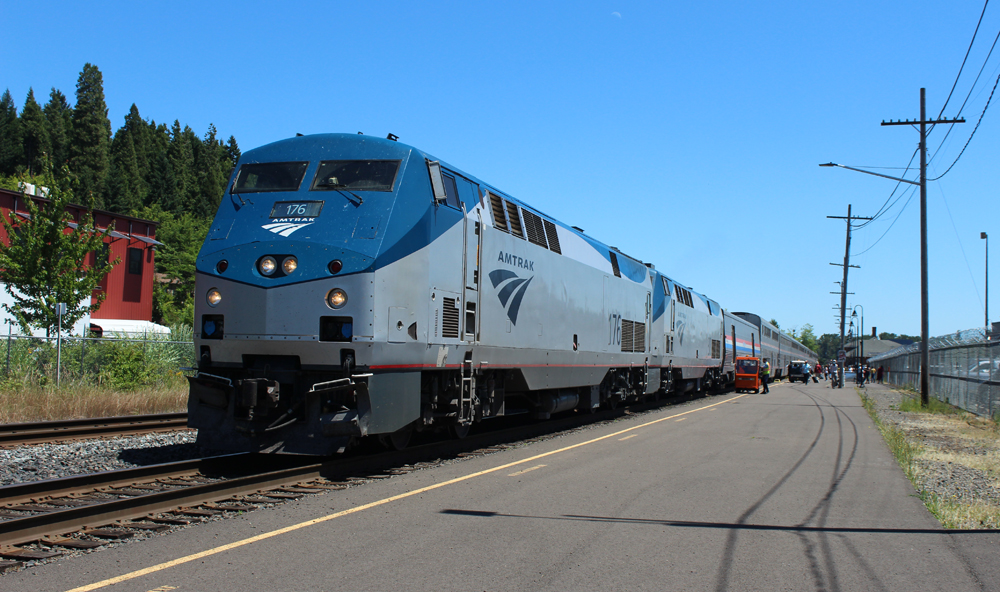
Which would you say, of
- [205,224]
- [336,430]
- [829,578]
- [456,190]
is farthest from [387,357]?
[205,224]

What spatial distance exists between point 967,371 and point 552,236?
1560 cm

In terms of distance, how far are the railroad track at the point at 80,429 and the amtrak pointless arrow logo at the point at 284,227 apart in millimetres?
5430

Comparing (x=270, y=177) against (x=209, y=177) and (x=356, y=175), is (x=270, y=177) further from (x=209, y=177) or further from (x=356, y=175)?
→ (x=209, y=177)

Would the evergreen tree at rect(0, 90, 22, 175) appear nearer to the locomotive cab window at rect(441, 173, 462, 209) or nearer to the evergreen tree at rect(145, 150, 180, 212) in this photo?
the evergreen tree at rect(145, 150, 180, 212)

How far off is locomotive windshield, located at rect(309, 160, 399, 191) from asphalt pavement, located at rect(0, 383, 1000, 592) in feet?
12.0

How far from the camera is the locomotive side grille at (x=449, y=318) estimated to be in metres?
10.4

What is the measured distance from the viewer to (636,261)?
71.9ft

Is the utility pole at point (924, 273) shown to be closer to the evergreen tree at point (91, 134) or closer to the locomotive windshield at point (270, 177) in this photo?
the locomotive windshield at point (270, 177)

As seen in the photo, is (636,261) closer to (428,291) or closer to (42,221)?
(428,291)

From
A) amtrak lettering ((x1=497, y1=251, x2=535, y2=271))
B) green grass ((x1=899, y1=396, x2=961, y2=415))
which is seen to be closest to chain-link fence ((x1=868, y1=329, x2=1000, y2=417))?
green grass ((x1=899, y1=396, x2=961, y2=415))

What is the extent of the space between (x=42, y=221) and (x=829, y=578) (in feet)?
70.3

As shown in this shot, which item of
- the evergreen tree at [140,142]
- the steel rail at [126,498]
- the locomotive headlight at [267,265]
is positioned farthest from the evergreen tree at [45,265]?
the evergreen tree at [140,142]

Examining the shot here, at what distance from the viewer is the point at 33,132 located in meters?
96.9

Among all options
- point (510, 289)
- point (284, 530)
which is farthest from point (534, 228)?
point (284, 530)
